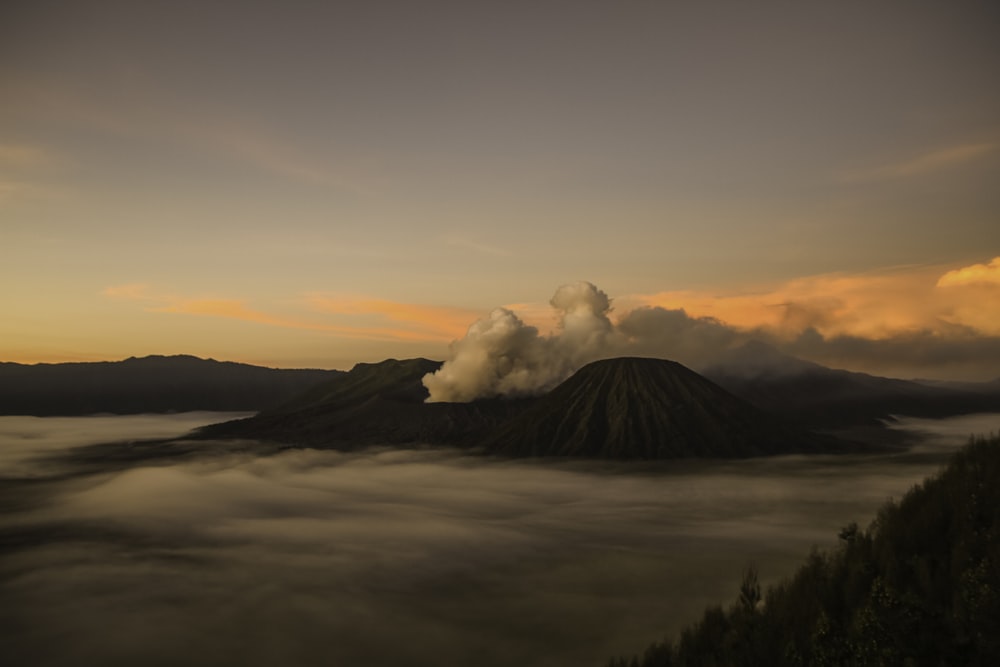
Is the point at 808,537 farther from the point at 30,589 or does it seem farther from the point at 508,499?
the point at 30,589

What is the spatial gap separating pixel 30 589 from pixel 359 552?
190ft

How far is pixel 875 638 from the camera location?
31.6 metres

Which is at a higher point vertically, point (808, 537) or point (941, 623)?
point (941, 623)

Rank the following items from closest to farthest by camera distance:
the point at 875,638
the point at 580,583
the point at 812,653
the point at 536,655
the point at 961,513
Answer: the point at 875,638, the point at 812,653, the point at 961,513, the point at 536,655, the point at 580,583

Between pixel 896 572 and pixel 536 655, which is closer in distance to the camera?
pixel 896 572

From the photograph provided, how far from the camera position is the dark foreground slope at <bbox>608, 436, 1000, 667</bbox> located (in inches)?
1229

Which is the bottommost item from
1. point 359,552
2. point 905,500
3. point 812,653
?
point 359,552

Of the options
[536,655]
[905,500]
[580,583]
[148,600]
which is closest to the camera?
[905,500]

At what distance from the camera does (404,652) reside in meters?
79.5

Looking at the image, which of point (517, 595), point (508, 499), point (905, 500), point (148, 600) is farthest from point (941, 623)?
point (508, 499)

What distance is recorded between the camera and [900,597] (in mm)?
32625

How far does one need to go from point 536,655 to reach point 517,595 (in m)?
26.6

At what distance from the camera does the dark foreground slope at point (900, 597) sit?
3122cm

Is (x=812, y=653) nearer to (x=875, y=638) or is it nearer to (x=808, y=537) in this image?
(x=875, y=638)
